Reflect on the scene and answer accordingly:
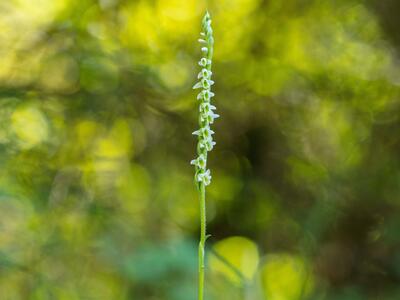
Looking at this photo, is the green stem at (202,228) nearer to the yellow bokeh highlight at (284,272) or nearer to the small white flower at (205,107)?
the small white flower at (205,107)

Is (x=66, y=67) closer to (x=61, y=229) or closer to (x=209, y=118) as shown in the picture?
(x=61, y=229)

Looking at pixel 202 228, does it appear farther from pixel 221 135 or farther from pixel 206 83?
pixel 221 135

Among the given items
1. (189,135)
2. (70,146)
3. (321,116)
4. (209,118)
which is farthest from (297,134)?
(209,118)

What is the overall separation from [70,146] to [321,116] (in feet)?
4.47

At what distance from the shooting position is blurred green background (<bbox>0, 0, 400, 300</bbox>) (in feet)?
9.59

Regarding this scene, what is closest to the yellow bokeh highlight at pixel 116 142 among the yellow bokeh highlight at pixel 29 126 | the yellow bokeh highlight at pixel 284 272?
the yellow bokeh highlight at pixel 29 126

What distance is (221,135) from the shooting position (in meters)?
3.36

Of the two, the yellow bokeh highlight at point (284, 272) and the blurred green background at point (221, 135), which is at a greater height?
the blurred green background at point (221, 135)

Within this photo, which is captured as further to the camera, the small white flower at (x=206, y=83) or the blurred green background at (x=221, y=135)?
the blurred green background at (x=221, y=135)

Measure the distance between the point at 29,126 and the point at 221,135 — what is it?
1080 millimetres

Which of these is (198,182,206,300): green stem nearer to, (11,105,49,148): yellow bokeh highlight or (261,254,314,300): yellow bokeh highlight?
(11,105,49,148): yellow bokeh highlight

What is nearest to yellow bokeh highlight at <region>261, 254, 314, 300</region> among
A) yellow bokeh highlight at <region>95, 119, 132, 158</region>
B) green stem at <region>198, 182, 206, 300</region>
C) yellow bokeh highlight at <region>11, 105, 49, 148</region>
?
yellow bokeh highlight at <region>95, 119, 132, 158</region>

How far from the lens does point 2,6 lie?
3.03 meters

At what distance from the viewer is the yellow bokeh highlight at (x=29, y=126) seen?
2.79m
